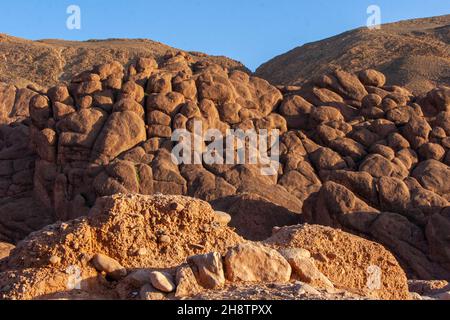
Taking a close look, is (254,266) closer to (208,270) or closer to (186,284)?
(208,270)

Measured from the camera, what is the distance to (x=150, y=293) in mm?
7156

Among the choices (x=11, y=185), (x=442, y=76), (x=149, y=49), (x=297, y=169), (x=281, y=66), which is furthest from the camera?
(x=149, y=49)

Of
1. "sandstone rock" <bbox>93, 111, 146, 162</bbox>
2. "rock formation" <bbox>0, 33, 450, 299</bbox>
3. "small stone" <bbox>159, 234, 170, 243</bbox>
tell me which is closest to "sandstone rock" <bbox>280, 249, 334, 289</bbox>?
"small stone" <bbox>159, 234, 170, 243</bbox>

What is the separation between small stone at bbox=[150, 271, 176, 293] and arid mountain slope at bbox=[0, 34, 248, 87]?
176ft

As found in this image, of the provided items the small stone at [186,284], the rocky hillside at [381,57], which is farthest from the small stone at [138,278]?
the rocky hillside at [381,57]

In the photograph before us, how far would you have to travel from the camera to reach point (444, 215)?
20.2m

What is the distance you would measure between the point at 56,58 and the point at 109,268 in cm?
6180

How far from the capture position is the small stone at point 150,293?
7079 millimetres

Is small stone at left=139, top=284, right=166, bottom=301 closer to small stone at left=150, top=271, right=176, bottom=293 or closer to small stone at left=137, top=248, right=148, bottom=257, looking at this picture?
small stone at left=150, top=271, right=176, bottom=293

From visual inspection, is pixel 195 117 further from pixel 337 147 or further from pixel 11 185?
pixel 11 185

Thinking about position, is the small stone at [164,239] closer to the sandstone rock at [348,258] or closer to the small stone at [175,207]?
the small stone at [175,207]

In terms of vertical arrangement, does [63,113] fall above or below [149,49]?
below
